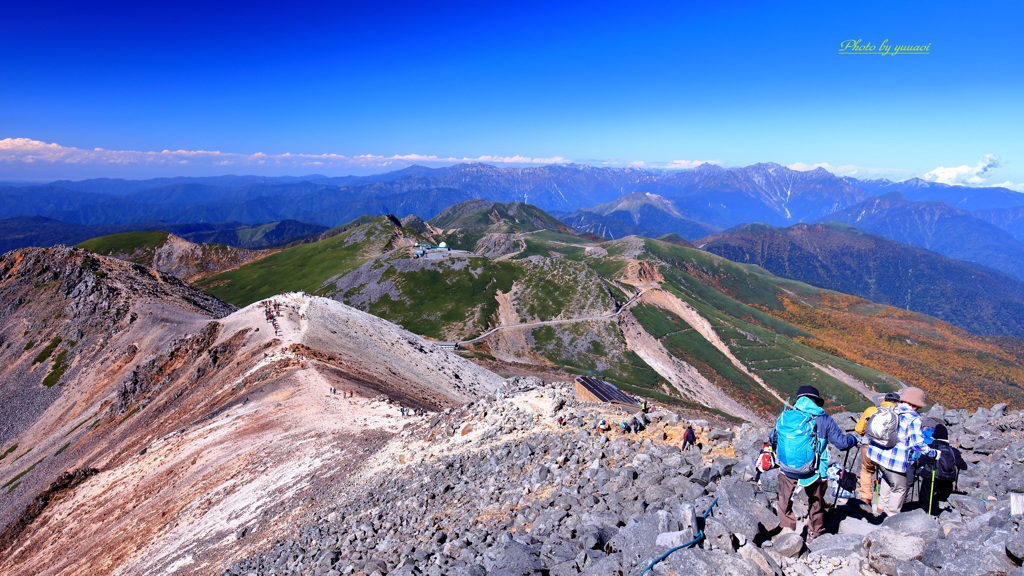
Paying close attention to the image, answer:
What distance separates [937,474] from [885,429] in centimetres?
145

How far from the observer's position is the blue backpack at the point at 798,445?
993 centimetres

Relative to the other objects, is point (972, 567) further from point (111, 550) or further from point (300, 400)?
point (300, 400)

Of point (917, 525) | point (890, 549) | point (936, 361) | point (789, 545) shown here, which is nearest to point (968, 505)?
point (917, 525)

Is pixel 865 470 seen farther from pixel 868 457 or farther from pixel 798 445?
pixel 798 445

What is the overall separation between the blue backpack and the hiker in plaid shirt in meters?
2.15

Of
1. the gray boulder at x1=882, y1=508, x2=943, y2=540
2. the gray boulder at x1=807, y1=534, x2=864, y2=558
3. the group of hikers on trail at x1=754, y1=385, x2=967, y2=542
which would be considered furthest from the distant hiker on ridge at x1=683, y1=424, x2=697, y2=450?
the gray boulder at x1=807, y1=534, x2=864, y2=558

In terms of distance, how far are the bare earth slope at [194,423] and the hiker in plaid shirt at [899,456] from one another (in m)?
22.9

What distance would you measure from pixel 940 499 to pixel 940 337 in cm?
25432

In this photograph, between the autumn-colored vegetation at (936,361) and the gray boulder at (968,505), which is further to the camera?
the autumn-colored vegetation at (936,361)

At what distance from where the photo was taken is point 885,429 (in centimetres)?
1084

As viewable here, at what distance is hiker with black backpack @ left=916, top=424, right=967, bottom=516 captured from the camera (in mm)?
10469

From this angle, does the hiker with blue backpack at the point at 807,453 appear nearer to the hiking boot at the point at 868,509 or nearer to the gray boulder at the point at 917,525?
the gray boulder at the point at 917,525

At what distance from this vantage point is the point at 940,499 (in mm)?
11203

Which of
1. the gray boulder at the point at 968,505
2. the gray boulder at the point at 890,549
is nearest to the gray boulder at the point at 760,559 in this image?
the gray boulder at the point at 890,549
